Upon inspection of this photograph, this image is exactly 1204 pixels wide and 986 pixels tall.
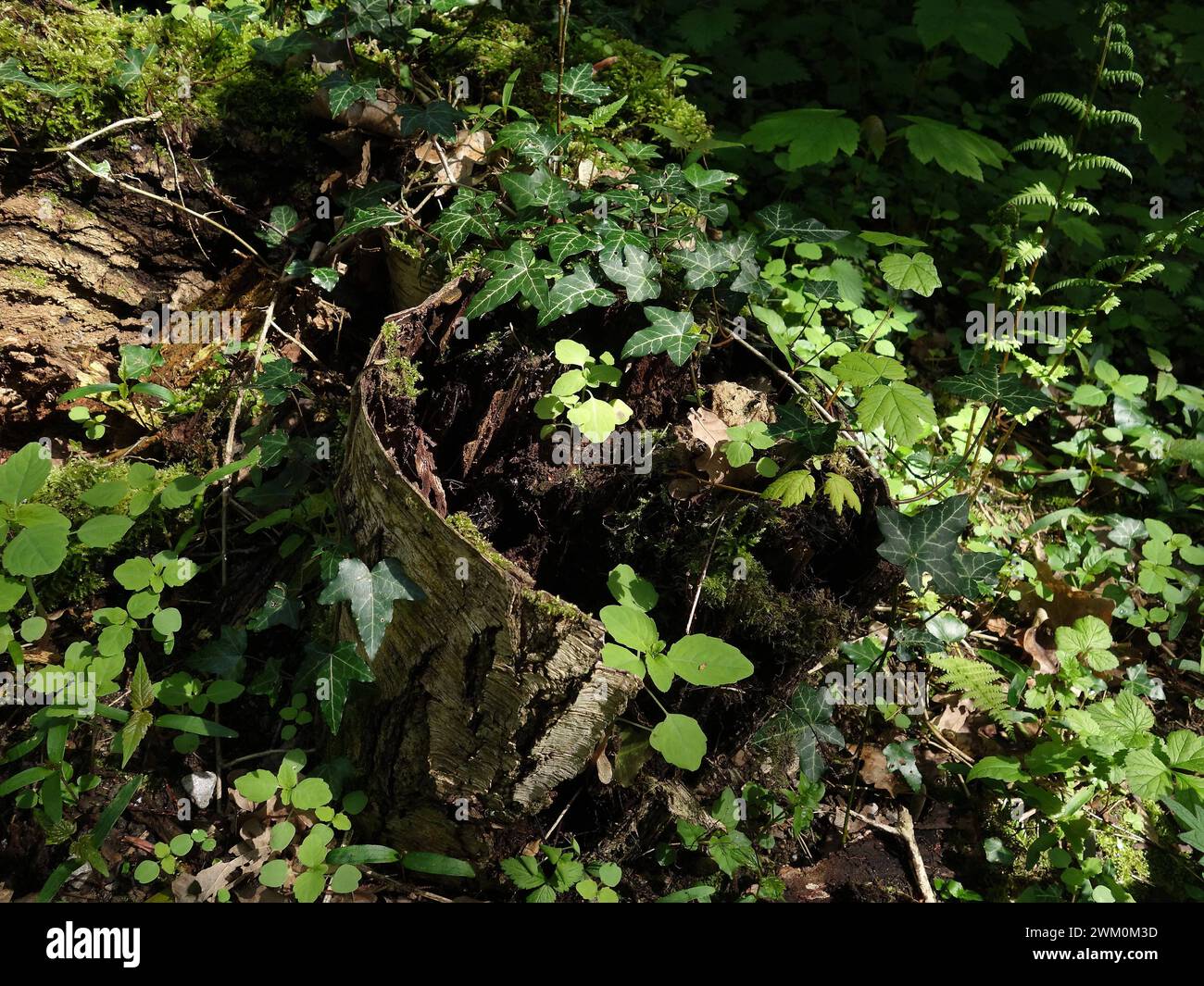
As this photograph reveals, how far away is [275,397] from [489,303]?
921mm

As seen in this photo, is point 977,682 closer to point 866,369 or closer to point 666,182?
point 866,369

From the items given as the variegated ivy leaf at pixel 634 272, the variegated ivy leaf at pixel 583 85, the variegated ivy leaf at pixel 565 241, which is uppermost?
the variegated ivy leaf at pixel 583 85

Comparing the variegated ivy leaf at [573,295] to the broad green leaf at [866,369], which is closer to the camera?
the broad green leaf at [866,369]

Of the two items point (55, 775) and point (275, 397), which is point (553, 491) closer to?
point (275, 397)

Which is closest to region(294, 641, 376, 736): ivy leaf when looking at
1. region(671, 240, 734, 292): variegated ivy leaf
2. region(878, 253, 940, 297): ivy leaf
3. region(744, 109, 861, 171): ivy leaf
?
region(671, 240, 734, 292): variegated ivy leaf

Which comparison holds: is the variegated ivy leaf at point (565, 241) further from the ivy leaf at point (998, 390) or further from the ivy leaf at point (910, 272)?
the ivy leaf at point (998, 390)

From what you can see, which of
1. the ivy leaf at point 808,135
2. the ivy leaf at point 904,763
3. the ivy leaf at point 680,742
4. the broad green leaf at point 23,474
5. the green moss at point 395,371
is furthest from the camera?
the ivy leaf at point 808,135

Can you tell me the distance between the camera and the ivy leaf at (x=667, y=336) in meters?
2.59

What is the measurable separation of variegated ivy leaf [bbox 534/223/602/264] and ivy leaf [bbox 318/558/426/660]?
3.90 ft

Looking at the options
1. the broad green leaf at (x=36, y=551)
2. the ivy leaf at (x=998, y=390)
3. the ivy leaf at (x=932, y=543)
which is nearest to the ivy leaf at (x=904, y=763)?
the ivy leaf at (x=932, y=543)

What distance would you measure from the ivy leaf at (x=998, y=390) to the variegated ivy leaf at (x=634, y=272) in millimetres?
1119

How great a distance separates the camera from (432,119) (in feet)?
10.1

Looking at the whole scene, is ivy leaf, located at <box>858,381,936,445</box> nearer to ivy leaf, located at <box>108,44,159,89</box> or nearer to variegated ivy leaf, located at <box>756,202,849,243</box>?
variegated ivy leaf, located at <box>756,202,849,243</box>

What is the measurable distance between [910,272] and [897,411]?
0.69 meters
